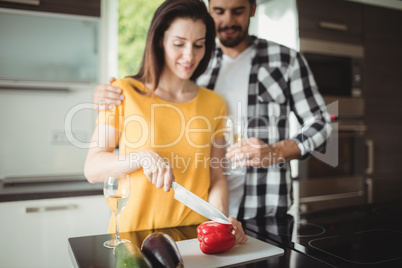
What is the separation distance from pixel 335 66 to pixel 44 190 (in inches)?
85.5

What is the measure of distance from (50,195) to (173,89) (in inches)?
39.0

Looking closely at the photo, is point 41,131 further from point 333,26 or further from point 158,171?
point 333,26

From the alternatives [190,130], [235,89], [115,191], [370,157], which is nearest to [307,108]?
[235,89]

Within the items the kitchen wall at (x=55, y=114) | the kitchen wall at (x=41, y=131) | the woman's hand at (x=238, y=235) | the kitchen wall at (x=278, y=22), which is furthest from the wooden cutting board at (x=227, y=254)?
the kitchen wall at (x=278, y=22)

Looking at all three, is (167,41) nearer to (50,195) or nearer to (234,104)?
(234,104)

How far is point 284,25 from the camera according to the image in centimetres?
264

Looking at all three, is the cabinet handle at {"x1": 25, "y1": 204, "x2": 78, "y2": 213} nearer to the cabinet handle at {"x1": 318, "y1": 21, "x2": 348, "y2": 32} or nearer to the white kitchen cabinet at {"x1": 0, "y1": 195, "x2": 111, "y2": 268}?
the white kitchen cabinet at {"x1": 0, "y1": 195, "x2": 111, "y2": 268}

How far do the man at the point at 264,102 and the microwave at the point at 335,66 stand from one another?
0.99 m

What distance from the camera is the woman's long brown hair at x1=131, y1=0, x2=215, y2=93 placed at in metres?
1.31

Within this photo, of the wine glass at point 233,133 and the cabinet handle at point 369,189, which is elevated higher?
the wine glass at point 233,133

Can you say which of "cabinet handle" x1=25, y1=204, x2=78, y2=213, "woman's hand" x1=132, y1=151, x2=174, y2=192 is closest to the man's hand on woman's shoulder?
"woman's hand" x1=132, y1=151, x2=174, y2=192

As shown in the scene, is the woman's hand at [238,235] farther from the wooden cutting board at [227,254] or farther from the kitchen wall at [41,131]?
the kitchen wall at [41,131]

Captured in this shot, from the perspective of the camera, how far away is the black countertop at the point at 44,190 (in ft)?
6.20

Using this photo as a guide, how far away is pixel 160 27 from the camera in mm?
1339
